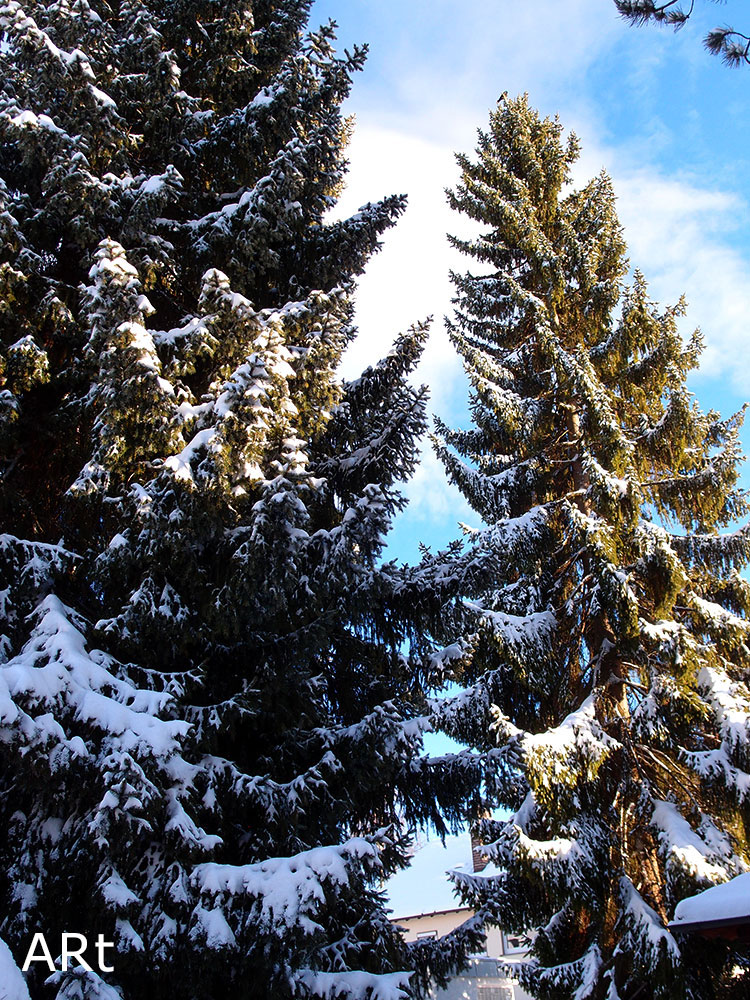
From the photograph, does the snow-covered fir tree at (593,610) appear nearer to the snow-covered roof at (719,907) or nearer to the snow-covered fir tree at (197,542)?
the snow-covered fir tree at (197,542)

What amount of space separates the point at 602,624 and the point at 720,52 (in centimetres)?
715

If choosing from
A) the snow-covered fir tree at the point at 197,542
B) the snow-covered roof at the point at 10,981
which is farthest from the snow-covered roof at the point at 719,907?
the snow-covered roof at the point at 10,981

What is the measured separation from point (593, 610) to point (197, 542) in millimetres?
5823

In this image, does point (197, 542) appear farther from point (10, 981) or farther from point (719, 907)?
point (719, 907)

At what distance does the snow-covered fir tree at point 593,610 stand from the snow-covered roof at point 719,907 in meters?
2.17

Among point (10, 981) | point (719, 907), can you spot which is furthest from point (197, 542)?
point (719, 907)

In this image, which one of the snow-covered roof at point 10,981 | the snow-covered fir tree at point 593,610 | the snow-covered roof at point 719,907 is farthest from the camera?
the snow-covered fir tree at point 593,610

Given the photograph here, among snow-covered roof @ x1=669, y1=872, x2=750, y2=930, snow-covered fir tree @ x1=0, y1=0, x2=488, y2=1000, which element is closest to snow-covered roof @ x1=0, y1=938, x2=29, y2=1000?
snow-covered fir tree @ x1=0, y1=0, x2=488, y2=1000

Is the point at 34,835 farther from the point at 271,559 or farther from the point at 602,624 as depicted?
the point at 602,624

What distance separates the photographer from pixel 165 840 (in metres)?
4.42

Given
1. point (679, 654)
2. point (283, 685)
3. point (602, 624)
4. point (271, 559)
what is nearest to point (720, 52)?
point (271, 559)

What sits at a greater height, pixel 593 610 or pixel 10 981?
pixel 593 610

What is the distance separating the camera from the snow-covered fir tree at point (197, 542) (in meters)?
4.25

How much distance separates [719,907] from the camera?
4363mm
